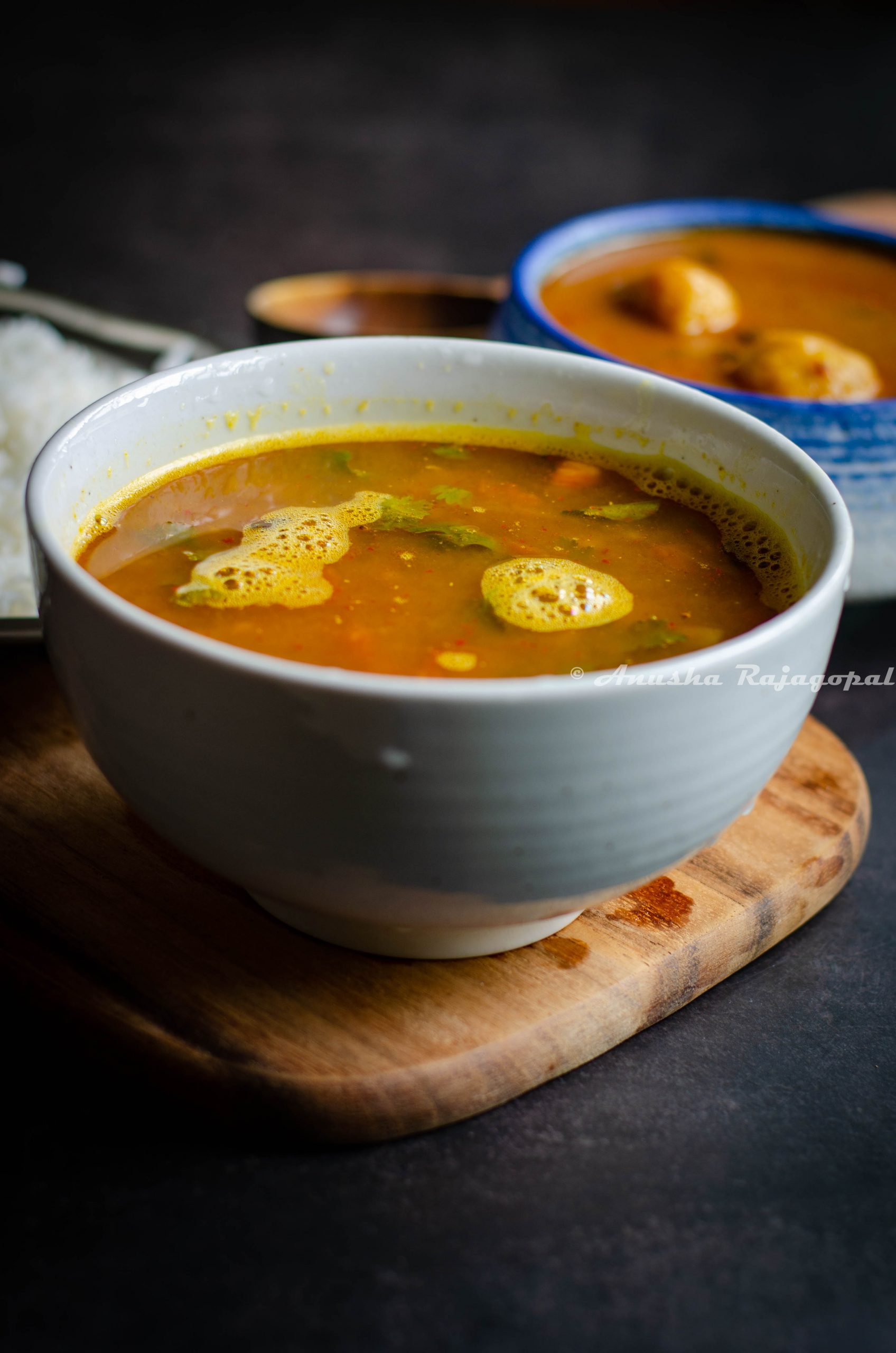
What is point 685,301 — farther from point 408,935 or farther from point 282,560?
point 408,935

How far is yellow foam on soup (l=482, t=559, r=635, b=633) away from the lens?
1.16 meters

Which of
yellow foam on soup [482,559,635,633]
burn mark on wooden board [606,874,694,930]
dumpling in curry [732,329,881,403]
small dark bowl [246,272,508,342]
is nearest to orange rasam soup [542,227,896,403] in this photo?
dumpling in curry [732,329,881,403]

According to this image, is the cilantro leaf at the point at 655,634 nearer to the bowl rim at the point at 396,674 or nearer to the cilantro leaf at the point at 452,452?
the bowl rim at the point at 396,674

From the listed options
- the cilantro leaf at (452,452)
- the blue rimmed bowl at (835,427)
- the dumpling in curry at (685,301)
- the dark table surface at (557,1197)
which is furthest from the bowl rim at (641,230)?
the dark table surface at (557,1197)

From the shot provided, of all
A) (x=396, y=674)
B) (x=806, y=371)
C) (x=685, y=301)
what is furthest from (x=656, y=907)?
(x=685, y=301)

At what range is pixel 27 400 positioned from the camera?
6.28 feet

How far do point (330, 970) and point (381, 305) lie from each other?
1.46 m

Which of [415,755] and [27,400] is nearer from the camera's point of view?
[415,755]

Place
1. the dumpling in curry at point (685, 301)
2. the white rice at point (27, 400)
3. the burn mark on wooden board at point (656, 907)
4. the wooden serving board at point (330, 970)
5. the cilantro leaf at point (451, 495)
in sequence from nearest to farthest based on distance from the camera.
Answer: the wooden serving board at point (330, 970) < the burn mark on wooden board at point (656, 907) < the cilantro leaf at point (451, 495) < the white rice at point (27, 400) < the dumpling in curry at point (685, 301)

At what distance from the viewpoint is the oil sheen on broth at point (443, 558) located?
1.12 meters

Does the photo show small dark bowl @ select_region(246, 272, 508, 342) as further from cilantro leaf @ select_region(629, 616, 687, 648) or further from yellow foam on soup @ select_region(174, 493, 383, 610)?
cilantro leaf @ select_region(629, 616, 687, 648)

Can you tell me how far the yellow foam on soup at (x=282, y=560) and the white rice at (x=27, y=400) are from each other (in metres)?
0.48

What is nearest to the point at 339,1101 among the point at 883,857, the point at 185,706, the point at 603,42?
the point at 185,706

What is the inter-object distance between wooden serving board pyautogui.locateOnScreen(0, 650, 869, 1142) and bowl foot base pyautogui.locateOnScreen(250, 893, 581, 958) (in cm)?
1
